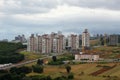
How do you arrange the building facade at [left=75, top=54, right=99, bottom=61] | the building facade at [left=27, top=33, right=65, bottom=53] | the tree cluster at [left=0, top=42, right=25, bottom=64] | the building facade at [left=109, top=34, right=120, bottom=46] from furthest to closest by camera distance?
the building facade at [left=109, top=34, right=120, bottom=46], the building facade at [left=27, top=33, right=65, bottom=53], the tree cluster at [left=0, top=42, right=25, bottom=64], the building facade at [left=75, top=54, right=99, bottom=61]

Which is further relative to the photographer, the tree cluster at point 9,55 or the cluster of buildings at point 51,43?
the cluster of buildings at point 51,43

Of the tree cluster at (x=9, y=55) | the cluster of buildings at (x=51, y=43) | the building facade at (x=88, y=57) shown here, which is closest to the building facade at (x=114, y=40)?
the cluster of buildings at (x=51, y=43)

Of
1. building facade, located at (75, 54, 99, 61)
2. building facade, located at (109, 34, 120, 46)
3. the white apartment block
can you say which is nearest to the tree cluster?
building facade, located at (75, 54, 99, 61)

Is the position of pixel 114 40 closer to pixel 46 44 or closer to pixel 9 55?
pixel 46 44

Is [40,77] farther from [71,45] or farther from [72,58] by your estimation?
[71,45]

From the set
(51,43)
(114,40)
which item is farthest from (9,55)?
(114,40)

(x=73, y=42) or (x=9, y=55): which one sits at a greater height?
(x=73, y=42)

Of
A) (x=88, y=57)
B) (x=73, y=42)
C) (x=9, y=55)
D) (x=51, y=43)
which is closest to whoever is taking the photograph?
(x=88, y=57)

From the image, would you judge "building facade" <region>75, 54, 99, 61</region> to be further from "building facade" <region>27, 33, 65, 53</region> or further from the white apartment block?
the white apartment block

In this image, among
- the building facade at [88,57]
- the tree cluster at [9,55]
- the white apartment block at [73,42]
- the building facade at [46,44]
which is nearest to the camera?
the building facade at [88,57]

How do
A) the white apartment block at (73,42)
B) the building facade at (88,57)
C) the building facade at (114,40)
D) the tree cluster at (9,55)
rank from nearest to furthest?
1. the building facade at (88,57)
2. the tree cluster at (9,55)
3. the white apartment block at (73,42)
4. the building facade at (114,40)

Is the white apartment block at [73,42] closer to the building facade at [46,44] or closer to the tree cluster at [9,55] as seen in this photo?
the building facade at [46,44]
